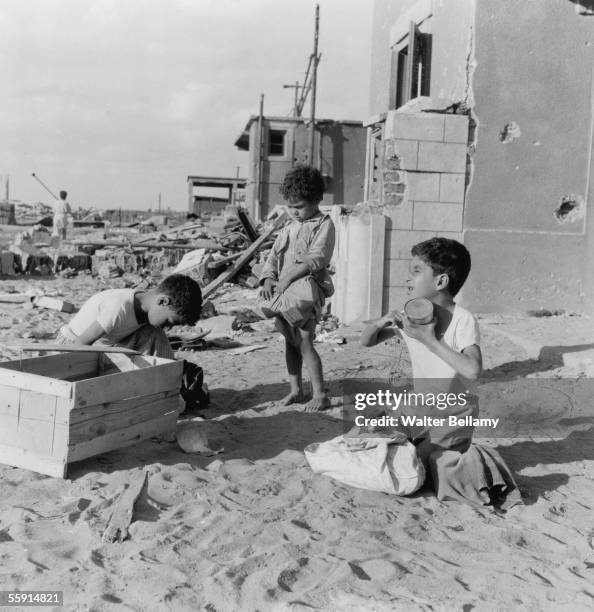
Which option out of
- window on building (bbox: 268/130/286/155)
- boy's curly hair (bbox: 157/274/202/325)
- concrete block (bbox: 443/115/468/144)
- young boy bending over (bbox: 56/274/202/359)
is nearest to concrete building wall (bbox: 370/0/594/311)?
concrete block (bbox: 443/115/468/144)

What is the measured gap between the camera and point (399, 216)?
25.2ft

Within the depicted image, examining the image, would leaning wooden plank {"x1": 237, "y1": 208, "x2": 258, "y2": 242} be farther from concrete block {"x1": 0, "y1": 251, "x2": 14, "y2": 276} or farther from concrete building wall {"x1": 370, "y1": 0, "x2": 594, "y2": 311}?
concrete building wall {"x1": 370, "y1": 0, "x2": 594, "y2": 311}

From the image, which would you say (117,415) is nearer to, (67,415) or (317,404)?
(67,415)

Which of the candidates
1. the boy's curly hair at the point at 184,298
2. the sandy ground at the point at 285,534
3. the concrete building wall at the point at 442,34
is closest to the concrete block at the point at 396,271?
the concrete building wall at the point at 442,34

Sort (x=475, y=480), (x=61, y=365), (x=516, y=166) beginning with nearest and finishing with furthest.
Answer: (x=475, y=480) < (x=61, y=365) < (x=516, y=166)

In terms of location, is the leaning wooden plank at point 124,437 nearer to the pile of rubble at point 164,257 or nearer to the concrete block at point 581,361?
the concrete block at point 581,361

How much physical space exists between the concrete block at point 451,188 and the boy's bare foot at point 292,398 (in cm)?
347

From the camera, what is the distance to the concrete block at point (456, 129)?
7488 mm

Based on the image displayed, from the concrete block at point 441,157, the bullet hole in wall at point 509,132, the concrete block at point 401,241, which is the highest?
the bullet hole in wall at point 509,132

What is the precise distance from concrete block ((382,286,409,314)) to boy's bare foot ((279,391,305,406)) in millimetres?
3093

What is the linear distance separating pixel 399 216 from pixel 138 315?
418 cm

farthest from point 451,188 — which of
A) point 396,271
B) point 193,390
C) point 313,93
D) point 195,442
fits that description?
point 313,93

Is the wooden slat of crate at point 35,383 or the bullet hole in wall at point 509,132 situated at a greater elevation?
the bullet hole in wall at point 509,132

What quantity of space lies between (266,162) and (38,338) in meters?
18.7
